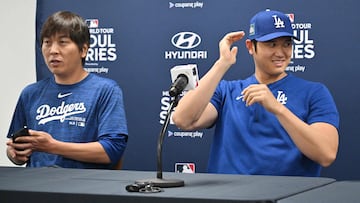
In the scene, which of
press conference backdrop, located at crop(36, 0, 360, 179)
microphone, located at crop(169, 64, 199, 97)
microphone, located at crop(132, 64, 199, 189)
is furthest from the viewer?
press conference backdrop, located at crop(36, 0, 360, 179)

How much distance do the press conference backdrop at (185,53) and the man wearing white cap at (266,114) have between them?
59 cm

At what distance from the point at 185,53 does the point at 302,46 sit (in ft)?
1.79

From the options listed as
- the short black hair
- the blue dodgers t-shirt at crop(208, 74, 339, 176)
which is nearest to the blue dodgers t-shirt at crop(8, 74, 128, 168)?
the short black hair

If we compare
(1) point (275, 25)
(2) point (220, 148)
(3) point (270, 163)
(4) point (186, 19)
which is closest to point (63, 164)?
(2) point (220, 148)

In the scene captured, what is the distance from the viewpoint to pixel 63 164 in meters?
2.55

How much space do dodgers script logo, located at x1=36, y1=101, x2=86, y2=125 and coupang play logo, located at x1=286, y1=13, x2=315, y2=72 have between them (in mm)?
1036

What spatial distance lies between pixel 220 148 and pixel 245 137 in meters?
0.11

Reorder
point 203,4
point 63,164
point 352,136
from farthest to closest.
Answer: point 203,4 → point 352,136 → point 63,164

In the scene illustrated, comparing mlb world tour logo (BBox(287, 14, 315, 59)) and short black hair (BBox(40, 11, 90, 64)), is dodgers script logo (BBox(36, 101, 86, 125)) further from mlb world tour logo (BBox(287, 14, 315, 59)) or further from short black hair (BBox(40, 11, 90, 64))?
mlb world tour logo (BBox(287, 14, 315, 59))

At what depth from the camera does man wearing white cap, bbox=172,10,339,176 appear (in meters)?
2.41

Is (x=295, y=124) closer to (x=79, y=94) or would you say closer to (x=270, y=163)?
(x=270, y=163)

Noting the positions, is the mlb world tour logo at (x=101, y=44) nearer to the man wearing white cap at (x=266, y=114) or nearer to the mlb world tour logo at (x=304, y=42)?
the mlb world tour logo at (x=304, y=42)

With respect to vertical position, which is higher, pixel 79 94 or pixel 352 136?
pixel 79 94

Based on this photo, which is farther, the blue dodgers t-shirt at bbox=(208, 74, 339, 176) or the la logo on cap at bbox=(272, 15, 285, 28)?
the la logo on cap at bbox=(272, 15, 285, 28)
